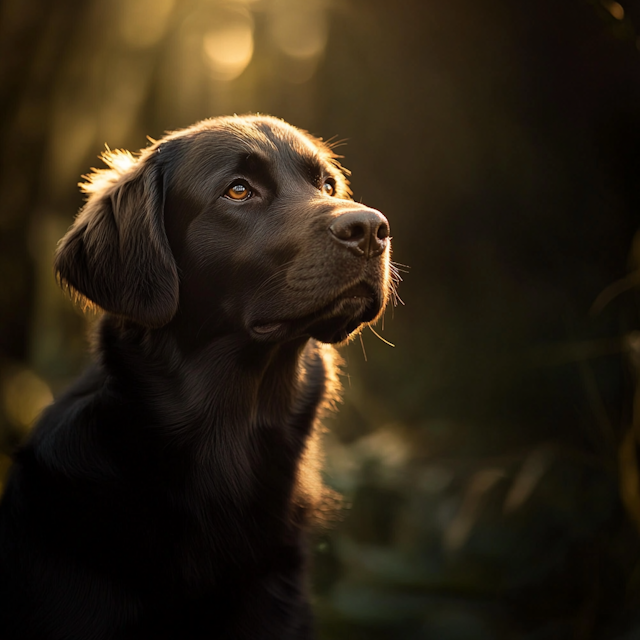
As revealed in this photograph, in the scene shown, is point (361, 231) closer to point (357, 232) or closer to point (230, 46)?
point (357, 232)

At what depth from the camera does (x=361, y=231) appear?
1.94 m

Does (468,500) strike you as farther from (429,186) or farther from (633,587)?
(429,186)

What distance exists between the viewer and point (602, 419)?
3.17 m

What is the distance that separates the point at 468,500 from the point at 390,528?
1.75ft

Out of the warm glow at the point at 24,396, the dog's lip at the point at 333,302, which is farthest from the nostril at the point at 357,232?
the warm glow at the point at 24,396

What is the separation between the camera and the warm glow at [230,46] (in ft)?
14.1

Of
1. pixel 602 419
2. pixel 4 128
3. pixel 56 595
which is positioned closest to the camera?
pixel 56 595

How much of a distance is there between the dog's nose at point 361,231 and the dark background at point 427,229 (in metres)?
1.76

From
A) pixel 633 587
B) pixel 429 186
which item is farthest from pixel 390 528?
pixel 429 186

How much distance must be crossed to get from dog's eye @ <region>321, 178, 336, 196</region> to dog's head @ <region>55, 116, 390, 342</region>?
15 centimetres

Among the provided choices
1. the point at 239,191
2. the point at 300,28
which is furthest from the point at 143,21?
the point at 239,191

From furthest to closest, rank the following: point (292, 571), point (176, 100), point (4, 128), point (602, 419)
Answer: point (176, 100) < point (4, 128) < point (602, 419) < point (292, 571)

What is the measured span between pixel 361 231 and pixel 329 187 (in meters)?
0.71

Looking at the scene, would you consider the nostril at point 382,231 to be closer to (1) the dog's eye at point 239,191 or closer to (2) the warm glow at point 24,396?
(1) the dog's eye at point 239,191
